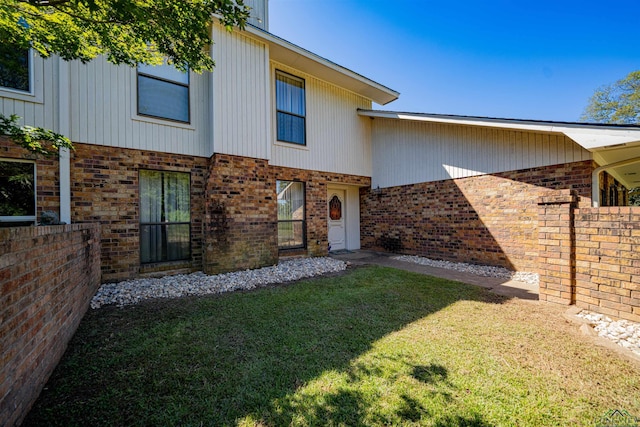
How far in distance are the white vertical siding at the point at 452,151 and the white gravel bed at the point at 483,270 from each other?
2.52 meters

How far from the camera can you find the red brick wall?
313cm

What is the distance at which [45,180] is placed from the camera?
14.5ft

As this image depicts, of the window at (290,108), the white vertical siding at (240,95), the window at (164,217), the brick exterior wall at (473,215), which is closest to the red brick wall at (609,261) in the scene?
the brick exterior wall at (473,215)

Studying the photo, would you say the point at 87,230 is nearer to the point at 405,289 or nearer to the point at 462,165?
the point at 405,289

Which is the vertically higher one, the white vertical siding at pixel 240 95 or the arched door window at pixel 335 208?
the white vertical siding at pixel 240 95

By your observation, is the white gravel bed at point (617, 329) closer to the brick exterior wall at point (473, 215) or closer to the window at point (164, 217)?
the brick exterior wall at point (473, 215)

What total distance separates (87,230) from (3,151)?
86.0 inches

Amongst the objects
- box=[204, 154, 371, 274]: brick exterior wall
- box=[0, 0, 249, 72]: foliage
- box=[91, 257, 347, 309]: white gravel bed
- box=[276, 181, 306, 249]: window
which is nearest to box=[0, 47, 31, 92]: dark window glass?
box=[0, 0, 249, 72]: foliage

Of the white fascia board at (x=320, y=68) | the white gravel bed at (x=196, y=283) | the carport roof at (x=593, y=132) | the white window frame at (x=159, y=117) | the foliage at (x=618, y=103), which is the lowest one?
the white gravel bed at (x=196, y=283)

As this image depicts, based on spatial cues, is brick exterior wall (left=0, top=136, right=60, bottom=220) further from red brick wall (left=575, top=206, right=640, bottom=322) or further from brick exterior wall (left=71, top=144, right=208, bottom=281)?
red brick wall (left=575, top=206, right=640, bottom=322)

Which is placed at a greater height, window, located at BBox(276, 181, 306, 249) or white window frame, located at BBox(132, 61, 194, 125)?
white window frame, located at BBox(132, 61, 194, 125)

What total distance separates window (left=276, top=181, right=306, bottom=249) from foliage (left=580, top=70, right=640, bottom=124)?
72.1 feet

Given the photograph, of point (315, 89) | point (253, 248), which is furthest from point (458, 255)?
point (315, 89)

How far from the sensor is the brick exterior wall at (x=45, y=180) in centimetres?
429
